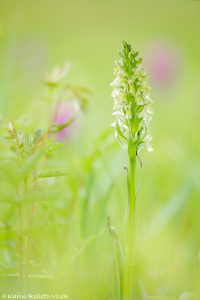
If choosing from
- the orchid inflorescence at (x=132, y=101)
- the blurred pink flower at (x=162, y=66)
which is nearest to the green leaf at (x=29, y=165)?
the orchid inflorescence at (x=132, y=101)

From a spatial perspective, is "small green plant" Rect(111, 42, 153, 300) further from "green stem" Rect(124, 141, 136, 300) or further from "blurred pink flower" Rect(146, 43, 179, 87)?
"blurred pink flower" Rect(146, 43, 179, 87)

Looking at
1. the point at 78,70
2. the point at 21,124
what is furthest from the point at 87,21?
the point at 21,124

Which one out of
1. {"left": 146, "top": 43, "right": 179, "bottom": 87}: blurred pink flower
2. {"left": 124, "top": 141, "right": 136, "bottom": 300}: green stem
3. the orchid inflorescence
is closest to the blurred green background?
{"left": 146, "top": 43, "right": 179, "bottom": 87}: blurred pink flower

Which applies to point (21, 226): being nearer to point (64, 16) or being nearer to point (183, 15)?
point (64, 16)

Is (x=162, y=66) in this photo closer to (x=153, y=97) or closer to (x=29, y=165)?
(x=153, y=97)

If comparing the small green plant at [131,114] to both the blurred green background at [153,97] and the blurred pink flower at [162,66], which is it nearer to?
the blurred green background at [153,97]
